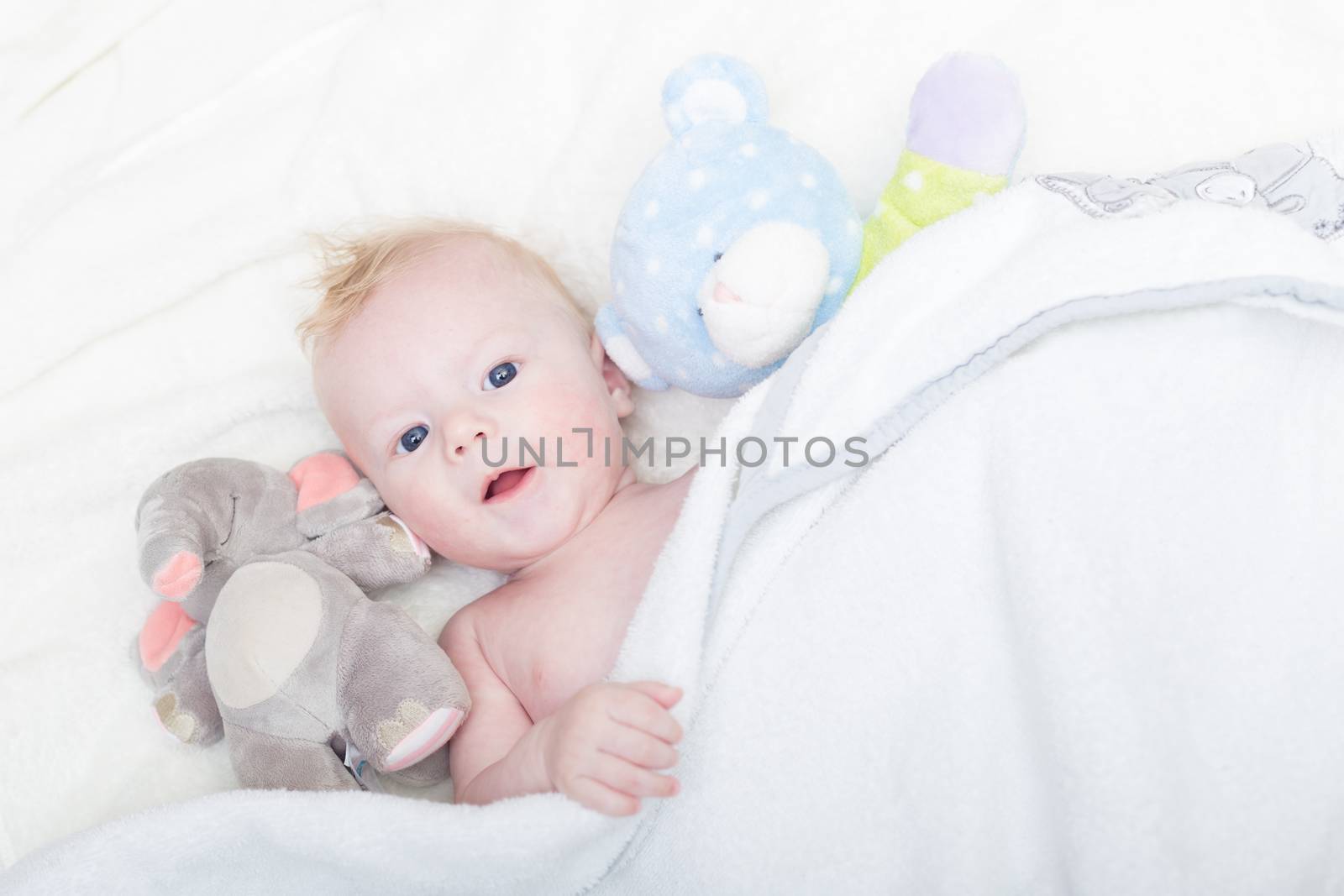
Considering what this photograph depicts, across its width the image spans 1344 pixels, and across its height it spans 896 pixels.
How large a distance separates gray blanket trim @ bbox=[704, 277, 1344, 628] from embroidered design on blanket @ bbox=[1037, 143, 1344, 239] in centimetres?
18

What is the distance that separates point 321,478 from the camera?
1216mm

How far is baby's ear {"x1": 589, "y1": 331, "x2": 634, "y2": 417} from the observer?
125 centimetres

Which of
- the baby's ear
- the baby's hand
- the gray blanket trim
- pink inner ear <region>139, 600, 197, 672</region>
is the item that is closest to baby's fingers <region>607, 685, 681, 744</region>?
the baby's hand

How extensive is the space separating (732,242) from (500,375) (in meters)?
0.29

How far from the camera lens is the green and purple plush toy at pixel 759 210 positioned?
1.02 metres

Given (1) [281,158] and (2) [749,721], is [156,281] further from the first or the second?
(2) [749,721]

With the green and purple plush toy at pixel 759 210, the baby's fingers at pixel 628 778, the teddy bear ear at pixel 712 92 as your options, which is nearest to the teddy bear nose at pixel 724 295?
the green and purple plush toy at pixel 759 210

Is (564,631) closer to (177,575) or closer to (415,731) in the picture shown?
(415,731)

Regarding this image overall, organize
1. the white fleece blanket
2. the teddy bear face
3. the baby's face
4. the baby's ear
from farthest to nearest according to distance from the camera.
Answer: the baby's ear < the baby's face < the teddy bear face < the white fleece blanket

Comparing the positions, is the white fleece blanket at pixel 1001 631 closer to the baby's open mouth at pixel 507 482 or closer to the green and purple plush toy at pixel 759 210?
the green and purple plush toy at pixel 759 210

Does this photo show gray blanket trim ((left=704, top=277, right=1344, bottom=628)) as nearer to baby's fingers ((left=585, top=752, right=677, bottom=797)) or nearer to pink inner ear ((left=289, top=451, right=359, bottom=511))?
baby's fingers ((left=585, top=752, right=677, bottom=797))

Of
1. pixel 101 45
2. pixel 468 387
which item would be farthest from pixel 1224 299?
pixel 101 45

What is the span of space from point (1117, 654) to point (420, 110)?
103 centimetres

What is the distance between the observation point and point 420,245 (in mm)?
1249
